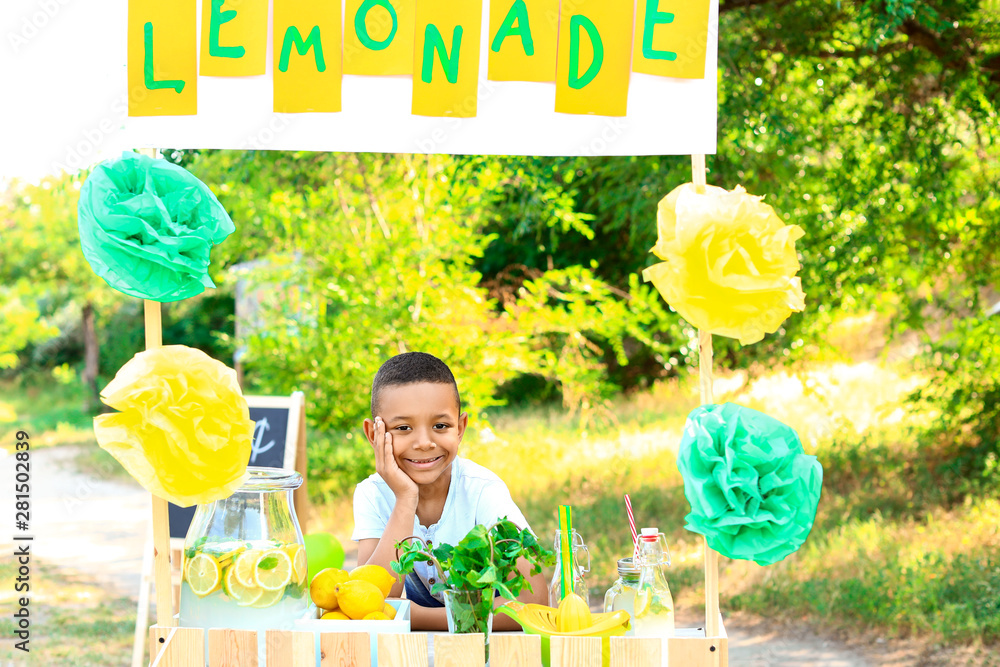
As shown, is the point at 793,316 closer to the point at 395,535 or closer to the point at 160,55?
the point at 395,535

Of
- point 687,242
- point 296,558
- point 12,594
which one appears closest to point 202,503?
point 296,558

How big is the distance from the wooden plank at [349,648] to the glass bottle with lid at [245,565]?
129mm

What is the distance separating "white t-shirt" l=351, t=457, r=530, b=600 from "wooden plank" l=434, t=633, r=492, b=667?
69cm

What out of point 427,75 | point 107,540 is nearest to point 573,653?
point 427,75

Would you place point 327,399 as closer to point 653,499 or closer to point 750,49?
point 653,499

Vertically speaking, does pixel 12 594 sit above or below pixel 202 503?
below

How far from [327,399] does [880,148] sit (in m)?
4.24

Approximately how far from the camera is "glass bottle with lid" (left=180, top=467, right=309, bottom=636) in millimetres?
1634

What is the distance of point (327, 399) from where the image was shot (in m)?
6.46

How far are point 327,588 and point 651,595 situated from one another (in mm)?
645

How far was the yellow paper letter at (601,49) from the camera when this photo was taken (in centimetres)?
185

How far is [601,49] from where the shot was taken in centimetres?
185

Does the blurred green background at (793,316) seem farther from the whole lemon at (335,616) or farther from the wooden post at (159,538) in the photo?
the whole lemon at (335,616)

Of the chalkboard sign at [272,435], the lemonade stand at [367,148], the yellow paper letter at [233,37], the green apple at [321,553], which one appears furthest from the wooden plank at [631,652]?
the chalkboard sign at [272,435]
